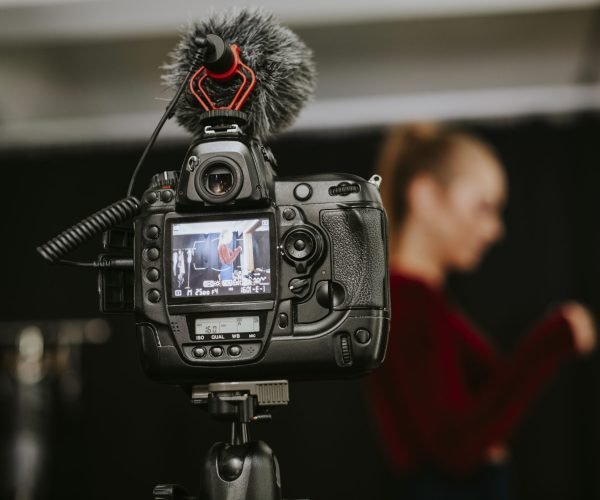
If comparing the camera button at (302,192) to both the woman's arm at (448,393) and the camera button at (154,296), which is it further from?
the woman's arm at (448,393)

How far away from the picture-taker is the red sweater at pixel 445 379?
80.0 inches

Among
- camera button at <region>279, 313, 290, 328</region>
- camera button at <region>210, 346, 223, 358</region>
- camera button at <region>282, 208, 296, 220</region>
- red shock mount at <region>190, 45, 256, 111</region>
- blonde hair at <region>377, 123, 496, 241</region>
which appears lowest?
camera button at <region>210, 346, 223, 358</region>

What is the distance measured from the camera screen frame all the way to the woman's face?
7.73 feet

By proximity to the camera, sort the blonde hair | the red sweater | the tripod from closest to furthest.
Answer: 1. the tripod
2. the red sweater
3. the blonde hair

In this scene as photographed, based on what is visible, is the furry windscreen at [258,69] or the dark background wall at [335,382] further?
the dark background wall at [335,382]

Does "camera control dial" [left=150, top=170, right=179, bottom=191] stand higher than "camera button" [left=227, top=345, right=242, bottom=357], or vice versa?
"camera control dial" [left=150, top=170, right=179, bottom=191]

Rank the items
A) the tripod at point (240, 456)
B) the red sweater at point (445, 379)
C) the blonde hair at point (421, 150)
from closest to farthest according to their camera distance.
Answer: the tripod at point (240, 456) → the red sweater at point (445, 379) → the blonde hair at point (421, 150)

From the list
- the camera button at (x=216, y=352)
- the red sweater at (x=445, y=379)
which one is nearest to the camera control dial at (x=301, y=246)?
the camera button at (x=216, y=352)

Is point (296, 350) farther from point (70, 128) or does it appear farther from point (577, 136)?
point (70, 128)

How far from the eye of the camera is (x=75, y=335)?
3.30 metres

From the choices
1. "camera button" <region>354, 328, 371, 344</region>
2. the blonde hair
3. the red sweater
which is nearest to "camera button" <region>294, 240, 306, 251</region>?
"camera button" <region>354, 328, 371, 344</region>

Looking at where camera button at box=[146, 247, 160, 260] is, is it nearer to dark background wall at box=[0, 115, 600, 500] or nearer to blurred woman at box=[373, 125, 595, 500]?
blurred woman at box=[373, 125, 595, 500]

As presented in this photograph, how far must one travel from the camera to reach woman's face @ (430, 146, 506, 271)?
10.0 feet

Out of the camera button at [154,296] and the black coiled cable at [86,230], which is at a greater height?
the black coiled cable at [86,230]
